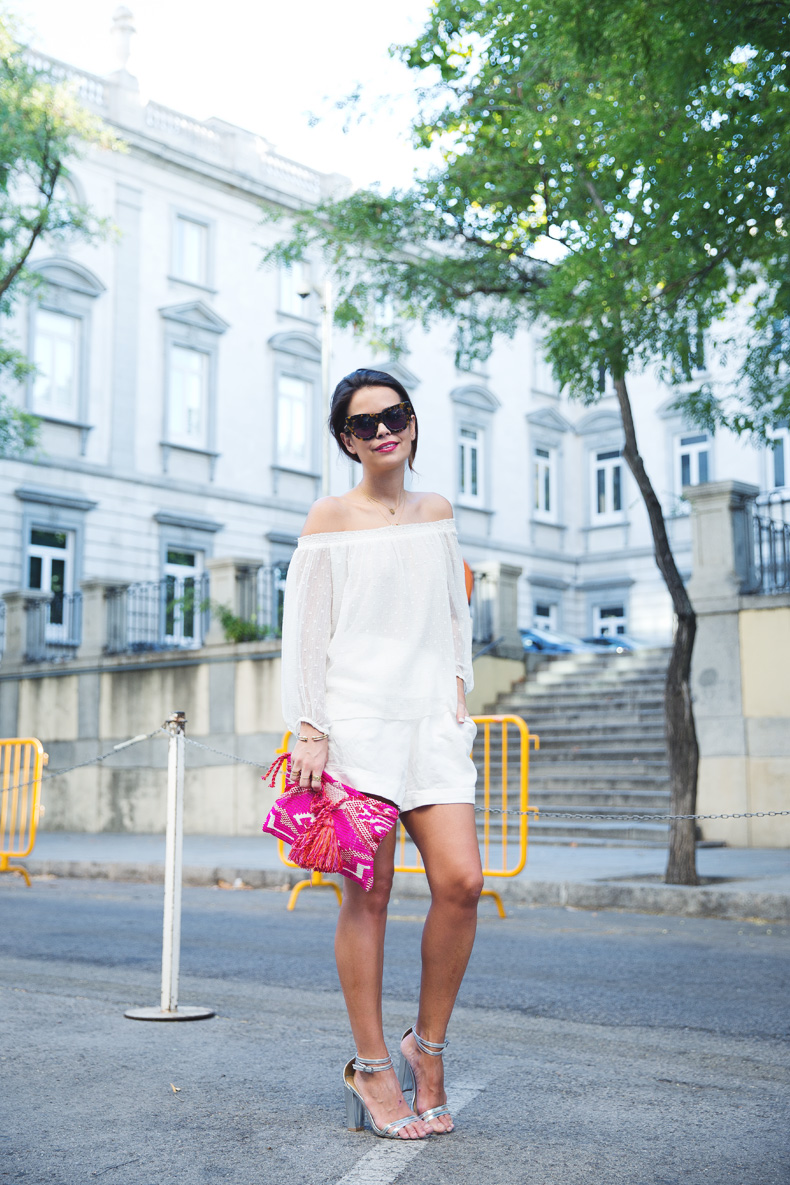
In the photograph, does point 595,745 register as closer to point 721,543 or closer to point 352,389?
point 721,543

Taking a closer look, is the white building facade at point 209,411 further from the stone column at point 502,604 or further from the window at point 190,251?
the stone column at point 502,604

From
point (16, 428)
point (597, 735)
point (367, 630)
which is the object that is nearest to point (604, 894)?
point (367, 630)

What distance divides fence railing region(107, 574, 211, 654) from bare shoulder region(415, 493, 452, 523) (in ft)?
56.2

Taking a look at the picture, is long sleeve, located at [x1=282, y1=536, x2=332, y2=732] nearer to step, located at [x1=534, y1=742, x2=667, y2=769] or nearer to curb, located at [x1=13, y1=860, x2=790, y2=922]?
curb, located at [x1=13, y1=860, x2=790, y2=922]

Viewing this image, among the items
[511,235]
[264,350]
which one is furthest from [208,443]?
[511,235]

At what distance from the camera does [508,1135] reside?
3.39 m

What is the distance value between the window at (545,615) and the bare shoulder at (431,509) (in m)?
35.3

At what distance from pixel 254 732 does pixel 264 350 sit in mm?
15934

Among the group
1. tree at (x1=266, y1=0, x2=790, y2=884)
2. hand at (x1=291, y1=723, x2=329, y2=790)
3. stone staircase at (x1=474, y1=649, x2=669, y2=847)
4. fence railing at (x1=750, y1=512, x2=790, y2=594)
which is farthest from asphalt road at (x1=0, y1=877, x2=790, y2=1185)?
fence railing at (x1=750, y1=512, x2=790, y2=594)

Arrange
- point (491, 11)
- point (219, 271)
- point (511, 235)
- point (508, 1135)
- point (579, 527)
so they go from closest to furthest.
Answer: point (508, 1135) → point (491, 11) → point (511, 235) → point (219, 271) → point (579, 527)

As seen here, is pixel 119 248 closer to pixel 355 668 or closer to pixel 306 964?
pixel 306 964

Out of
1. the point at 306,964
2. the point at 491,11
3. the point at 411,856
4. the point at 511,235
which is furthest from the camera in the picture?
the point at 511,235

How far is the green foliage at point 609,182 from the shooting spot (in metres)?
7.96

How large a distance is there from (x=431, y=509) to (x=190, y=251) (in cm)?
2935
